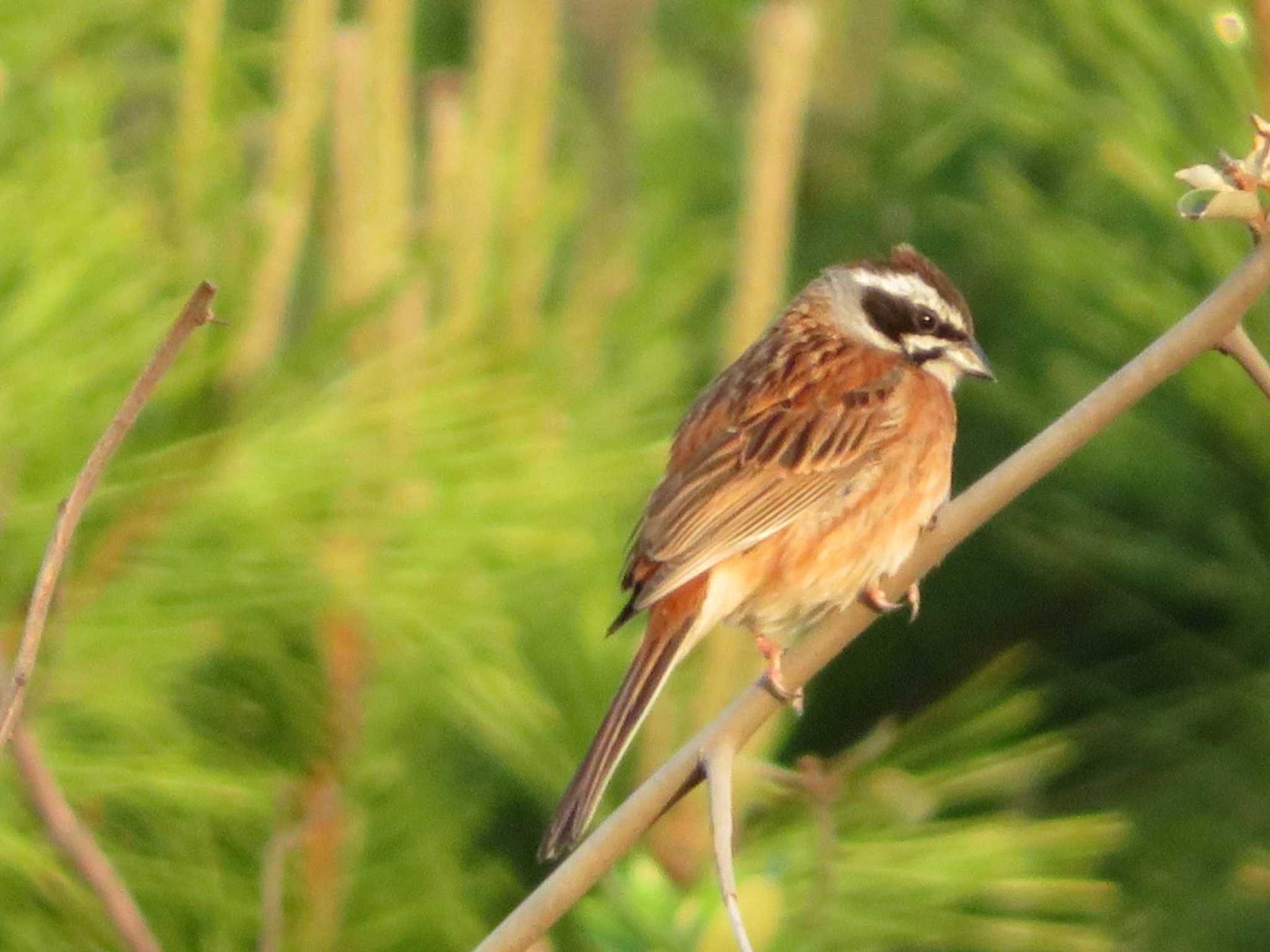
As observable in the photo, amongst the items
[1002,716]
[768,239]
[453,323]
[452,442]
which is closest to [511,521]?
[452,442]

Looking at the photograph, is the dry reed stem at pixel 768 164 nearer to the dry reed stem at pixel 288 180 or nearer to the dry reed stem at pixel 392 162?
the dry reed stem at pixel 392 162

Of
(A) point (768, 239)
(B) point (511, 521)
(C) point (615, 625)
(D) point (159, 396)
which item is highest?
(D) point (159, 396)

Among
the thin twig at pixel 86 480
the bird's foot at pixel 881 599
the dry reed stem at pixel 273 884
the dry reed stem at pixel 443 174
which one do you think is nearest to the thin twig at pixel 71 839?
the dry reed stem at pixel 273 884

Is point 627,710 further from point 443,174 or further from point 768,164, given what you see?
point 443,174

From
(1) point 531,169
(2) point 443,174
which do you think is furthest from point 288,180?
(1) point 531,169

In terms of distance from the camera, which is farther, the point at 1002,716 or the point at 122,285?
the point at 1002,716

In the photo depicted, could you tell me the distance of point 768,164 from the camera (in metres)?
2.25

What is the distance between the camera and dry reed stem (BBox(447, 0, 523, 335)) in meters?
2.44

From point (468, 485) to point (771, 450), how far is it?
51cm

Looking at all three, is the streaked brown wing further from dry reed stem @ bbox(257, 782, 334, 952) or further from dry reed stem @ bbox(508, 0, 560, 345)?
dry reed stem @ bbox(257, 782, 334, 952)

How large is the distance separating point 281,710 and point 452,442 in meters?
0.38

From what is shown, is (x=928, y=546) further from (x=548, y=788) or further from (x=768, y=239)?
(x=548, y=788)

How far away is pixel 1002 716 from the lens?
238 cm

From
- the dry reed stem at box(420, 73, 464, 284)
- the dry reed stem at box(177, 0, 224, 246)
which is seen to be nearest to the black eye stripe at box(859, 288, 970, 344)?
the dry reed stem at box(420, 73, 464, 284)
